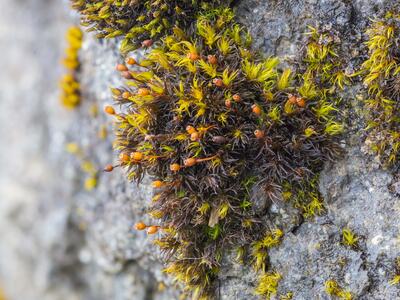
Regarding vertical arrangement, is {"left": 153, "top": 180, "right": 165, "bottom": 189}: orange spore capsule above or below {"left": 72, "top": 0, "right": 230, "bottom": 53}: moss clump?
below

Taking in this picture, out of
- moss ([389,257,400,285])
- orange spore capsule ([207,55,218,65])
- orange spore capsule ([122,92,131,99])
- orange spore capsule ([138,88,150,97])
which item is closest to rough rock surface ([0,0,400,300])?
moss ([389,257,400,285])

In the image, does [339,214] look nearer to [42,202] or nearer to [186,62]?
[186,62]

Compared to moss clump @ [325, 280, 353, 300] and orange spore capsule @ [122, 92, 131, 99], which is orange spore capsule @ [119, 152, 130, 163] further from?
moss clump @ [325, 280, 353, 300]

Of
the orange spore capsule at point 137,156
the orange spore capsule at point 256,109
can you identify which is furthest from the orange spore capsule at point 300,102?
the orange spore capsule at point 137,156

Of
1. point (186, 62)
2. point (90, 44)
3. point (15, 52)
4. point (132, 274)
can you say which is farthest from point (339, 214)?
point (15, 52)

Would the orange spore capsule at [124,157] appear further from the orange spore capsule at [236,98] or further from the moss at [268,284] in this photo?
the moss at [268,284]

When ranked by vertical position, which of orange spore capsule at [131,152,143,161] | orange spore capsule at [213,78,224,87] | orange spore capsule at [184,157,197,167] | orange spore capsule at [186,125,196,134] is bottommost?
orange spore capsule at [131,152,143,161]
